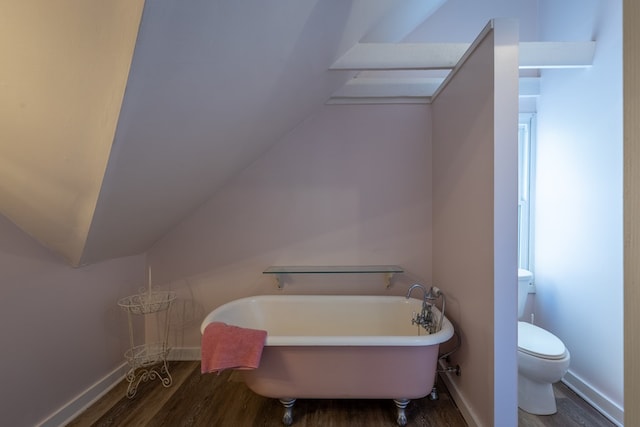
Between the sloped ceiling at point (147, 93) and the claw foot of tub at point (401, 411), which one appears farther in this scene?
the claw foot of tub at point (401, 411)

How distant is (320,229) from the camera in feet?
7.54

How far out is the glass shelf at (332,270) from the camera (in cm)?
215

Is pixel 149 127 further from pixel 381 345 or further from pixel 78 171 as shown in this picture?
pixel 381 345

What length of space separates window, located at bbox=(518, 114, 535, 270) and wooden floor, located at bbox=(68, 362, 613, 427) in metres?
0.94

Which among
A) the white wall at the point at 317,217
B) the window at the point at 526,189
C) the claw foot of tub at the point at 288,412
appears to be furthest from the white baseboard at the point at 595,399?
the claw foot of tub at the point at 288,412

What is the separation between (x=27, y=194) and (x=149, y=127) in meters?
0.68

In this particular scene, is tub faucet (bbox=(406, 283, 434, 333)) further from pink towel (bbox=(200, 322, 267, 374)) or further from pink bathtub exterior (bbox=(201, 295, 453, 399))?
pink towel (bbox=(200, 322, 267, 374))

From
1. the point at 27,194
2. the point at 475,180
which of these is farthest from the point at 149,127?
the point at 475,180

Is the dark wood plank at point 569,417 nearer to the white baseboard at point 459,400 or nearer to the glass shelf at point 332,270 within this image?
the white baseboard at point 459,400

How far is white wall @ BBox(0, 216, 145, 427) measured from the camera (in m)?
1.38

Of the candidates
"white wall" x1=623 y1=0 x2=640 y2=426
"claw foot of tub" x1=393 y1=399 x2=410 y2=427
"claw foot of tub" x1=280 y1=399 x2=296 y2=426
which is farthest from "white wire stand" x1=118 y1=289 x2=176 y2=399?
"white wall" x1=623 y1=0 x2=640 y2=426

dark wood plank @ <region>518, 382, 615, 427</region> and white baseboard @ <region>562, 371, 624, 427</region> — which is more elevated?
white baseboard @ <region>562, 371, 624, 427</region>

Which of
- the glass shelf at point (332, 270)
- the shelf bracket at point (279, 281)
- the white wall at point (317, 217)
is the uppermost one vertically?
the white wall at point (317, 217)

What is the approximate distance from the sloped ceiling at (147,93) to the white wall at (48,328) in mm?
109
